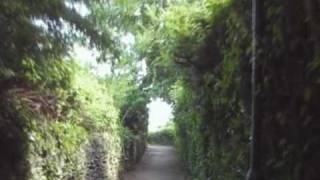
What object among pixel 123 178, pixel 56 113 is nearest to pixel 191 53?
pixel 56 113

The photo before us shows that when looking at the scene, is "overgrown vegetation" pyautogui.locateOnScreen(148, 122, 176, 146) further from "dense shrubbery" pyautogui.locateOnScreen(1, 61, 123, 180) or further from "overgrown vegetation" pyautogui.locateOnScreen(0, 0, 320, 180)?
"overgrown vegetation" pyautogui.locateOnScreen(0, 0, 320, 180)

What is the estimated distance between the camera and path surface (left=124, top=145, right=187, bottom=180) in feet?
74.8

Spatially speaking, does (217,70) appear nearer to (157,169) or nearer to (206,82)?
(206,82)

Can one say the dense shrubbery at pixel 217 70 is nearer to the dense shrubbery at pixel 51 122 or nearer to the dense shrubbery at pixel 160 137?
the dense shrubbery at pixel 51 122

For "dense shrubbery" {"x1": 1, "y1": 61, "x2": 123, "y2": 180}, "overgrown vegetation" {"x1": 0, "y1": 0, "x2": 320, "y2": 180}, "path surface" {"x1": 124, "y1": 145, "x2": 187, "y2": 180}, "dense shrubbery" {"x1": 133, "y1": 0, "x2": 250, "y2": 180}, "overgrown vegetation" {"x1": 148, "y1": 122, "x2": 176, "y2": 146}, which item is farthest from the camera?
"overgrown vegetation" {"x1": 148, "y1": 122, "x2": 176, "y2": 146}

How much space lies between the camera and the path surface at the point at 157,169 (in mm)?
22805

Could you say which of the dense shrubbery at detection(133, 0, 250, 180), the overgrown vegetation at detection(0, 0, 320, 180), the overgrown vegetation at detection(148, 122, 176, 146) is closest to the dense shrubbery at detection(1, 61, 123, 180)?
the overgrown vegetation at detection(0, 0, 320, 180)

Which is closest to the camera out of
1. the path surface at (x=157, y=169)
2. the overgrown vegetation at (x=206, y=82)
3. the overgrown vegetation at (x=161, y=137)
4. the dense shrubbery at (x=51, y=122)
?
the overgrown vegetation at (x=206, y=82)

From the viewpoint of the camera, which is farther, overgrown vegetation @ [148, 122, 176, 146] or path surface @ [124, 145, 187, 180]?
overgrown vegetation @ [148, 122, 176, 146]

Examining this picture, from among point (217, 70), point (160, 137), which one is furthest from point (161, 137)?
point (217, 70)

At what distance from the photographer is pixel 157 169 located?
26.3 metres

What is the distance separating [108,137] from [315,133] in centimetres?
1199

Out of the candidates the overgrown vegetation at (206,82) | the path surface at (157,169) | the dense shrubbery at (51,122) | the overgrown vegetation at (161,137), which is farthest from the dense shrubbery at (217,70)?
the overgrown vegetation at (161,137)

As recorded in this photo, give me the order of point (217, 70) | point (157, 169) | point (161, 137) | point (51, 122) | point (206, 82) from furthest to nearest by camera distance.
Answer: point (161, 137) < point (157, 169) < point (51, 122) < point (206, 82) < point (217, 70)
